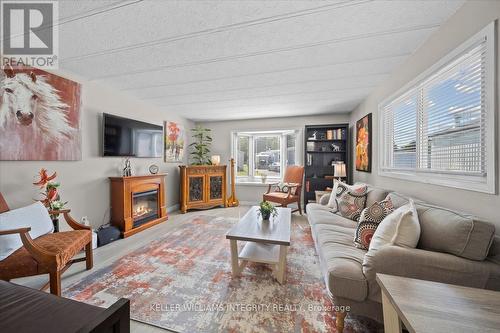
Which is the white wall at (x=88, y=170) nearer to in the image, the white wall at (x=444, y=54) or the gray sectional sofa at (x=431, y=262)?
the gray sectional sofa at (x=431, y=262)

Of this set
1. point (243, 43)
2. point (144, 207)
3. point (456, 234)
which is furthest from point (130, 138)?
point (456, 234)

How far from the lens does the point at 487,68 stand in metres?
1.19

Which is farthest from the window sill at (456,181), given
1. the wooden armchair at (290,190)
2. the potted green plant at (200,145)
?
the potted green plant at (200,145)

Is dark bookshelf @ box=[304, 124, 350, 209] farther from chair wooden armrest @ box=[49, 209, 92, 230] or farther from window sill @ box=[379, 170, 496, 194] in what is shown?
chair wooden armrest @ box=[49, 209, 92, 230]

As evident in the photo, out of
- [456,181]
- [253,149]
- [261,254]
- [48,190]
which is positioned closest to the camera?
[456,181]

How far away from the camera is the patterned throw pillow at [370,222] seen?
1585 millimetres

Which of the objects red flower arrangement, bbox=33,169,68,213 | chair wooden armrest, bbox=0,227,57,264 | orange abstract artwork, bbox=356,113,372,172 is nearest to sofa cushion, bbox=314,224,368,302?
orange abstract artwork, bbox=356,113,372,172

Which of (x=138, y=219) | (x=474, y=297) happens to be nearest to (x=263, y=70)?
(x=474, y=297)

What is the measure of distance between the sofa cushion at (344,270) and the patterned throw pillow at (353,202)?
2.44 ft

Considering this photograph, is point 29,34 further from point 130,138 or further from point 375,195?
point 375,195

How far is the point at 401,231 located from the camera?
127 centimetres

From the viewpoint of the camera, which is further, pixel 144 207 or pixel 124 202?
pixel 144 207

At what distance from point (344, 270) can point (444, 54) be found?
1.88 meters

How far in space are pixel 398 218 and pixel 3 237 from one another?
292cm
